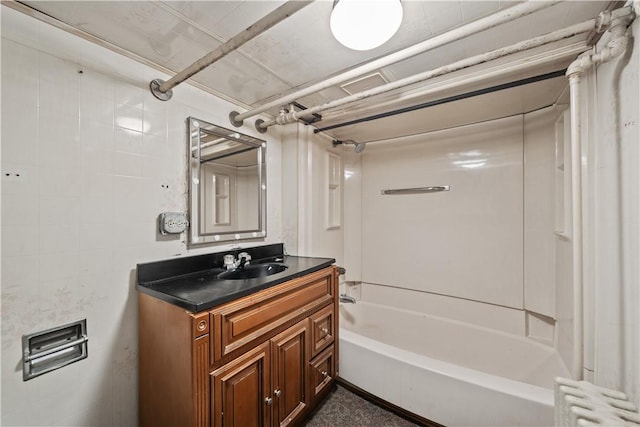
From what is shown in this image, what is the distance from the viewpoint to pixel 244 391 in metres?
1.00

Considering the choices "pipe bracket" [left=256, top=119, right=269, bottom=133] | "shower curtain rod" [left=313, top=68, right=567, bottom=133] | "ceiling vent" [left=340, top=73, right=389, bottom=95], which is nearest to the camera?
A: "shower curtain rod" [left=313, top=68, right=567, bottom=133]

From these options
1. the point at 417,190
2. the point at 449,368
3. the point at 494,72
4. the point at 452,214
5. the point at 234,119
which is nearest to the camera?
the point at 494,72

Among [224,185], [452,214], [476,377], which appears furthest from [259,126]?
[476,377]

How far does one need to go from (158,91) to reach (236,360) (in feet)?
4.47

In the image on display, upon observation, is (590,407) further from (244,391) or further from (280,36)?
(280,36)

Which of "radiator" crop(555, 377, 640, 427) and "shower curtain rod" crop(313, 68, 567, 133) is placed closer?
"radiator" crop(555, 377, 640, 427)

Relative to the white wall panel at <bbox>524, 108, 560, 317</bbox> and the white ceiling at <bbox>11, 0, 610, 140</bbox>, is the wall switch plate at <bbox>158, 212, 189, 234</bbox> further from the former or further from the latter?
the white wall panel at <bbox>524, 108, 560, 317</bbox>

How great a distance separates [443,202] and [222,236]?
185 cm

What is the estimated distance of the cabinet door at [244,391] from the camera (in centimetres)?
91

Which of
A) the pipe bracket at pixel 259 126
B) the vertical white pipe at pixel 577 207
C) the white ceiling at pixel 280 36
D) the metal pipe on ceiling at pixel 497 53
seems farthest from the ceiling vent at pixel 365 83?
the vertical white pipe at pixel 577 207

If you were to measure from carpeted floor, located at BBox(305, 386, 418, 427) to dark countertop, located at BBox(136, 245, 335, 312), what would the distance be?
2.80 ft

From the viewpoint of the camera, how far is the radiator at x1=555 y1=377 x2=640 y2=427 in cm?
77

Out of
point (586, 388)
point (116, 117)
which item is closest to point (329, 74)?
point (116, 117)

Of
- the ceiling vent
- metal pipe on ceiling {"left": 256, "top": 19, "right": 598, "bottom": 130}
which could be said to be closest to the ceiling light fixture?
metal pipe on ceiling {"left": 256, "top": 19, "right": 598, "bottom": 130}
